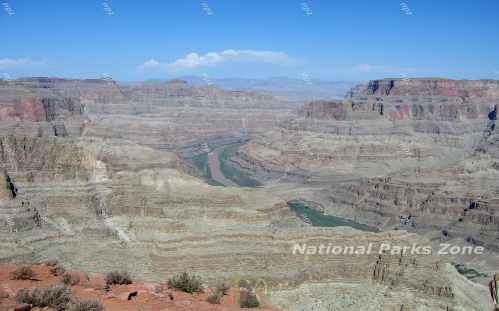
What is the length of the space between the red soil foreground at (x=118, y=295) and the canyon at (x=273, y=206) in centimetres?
Answer: 1355

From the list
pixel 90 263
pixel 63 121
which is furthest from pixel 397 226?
pixel 63 121

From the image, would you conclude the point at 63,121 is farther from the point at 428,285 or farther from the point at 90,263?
the point at 428,285

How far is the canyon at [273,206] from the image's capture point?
39.1 meters

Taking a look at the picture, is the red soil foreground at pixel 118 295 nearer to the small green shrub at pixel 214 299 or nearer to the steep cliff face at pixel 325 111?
the small green shrub at pixel 214 299

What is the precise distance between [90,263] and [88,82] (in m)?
169

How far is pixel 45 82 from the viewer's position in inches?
6998

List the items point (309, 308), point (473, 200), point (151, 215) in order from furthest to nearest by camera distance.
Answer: point (473, 200), point (151, 215), point (309, 308)

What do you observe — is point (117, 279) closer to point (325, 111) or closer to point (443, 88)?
point (325, 111)

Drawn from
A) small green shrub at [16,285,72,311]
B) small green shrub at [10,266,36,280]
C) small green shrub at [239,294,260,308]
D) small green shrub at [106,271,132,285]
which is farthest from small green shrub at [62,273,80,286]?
small green shrub at [239,294,260,308]

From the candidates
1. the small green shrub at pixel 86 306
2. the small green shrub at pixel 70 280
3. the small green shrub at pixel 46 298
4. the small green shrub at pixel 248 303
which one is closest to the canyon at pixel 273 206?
the small green shrub at pixel 248 303

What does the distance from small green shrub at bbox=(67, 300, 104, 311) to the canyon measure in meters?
19.2

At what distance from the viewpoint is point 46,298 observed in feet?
57.0

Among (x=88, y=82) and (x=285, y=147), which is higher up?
(x=88, y=82)

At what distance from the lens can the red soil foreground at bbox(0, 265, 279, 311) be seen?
63.5 feet
